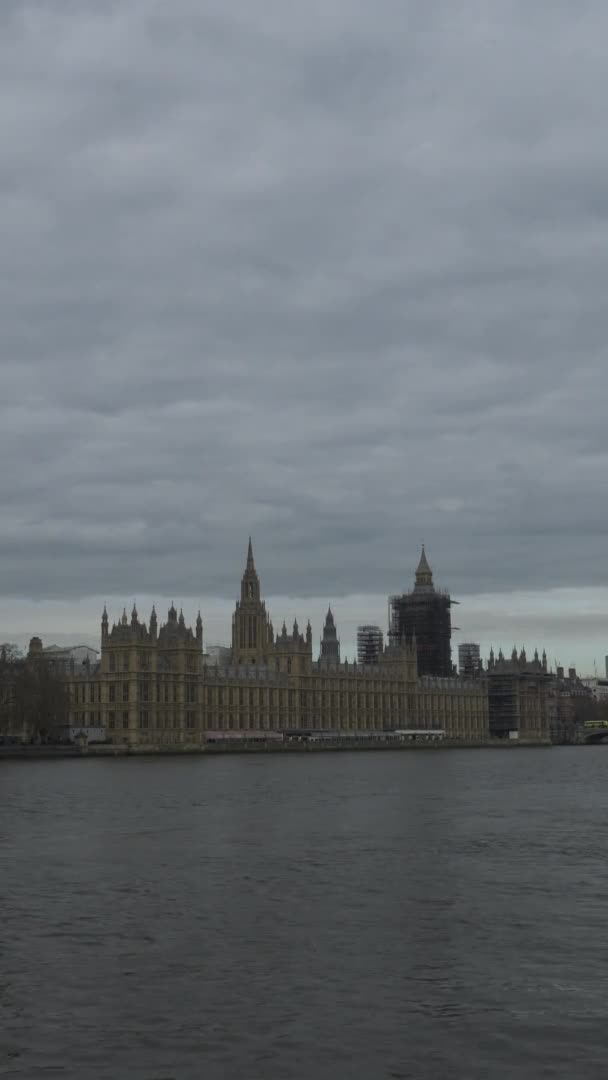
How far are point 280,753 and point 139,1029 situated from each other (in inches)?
6238

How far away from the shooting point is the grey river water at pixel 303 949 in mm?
20641

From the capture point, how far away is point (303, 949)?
2792 cm

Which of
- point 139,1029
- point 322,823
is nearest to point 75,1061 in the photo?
point 139,1029

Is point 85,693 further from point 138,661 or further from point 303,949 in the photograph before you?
point 303,949

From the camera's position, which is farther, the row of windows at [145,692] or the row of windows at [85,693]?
the row of windows at [85,693]

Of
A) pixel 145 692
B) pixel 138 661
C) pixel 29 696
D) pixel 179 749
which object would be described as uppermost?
pixel 138 661

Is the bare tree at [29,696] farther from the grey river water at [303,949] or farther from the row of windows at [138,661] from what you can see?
the grey river water at [303,949]

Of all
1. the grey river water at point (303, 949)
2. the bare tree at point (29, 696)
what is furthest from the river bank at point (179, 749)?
the grey river water at point (303, 949)

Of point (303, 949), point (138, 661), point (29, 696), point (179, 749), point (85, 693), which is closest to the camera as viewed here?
point (303, 949)

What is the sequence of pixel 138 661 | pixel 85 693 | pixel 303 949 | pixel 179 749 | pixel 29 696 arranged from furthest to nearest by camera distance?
pixel 85 693
pixel 179 749
pixel 138 661
pixel 29 696
pixel 303 949

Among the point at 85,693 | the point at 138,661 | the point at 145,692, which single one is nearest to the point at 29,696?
the point at 138,661

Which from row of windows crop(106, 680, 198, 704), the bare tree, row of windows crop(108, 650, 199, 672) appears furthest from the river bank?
row of windows crop(108, 650, 199, 672)

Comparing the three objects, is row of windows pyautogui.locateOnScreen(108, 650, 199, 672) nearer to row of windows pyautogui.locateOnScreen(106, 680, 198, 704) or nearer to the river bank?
row of windows pyautogui.locateOnScreen(106, 680, 198, 704)

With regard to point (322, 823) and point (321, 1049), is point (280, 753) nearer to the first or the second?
point (322, 823)
